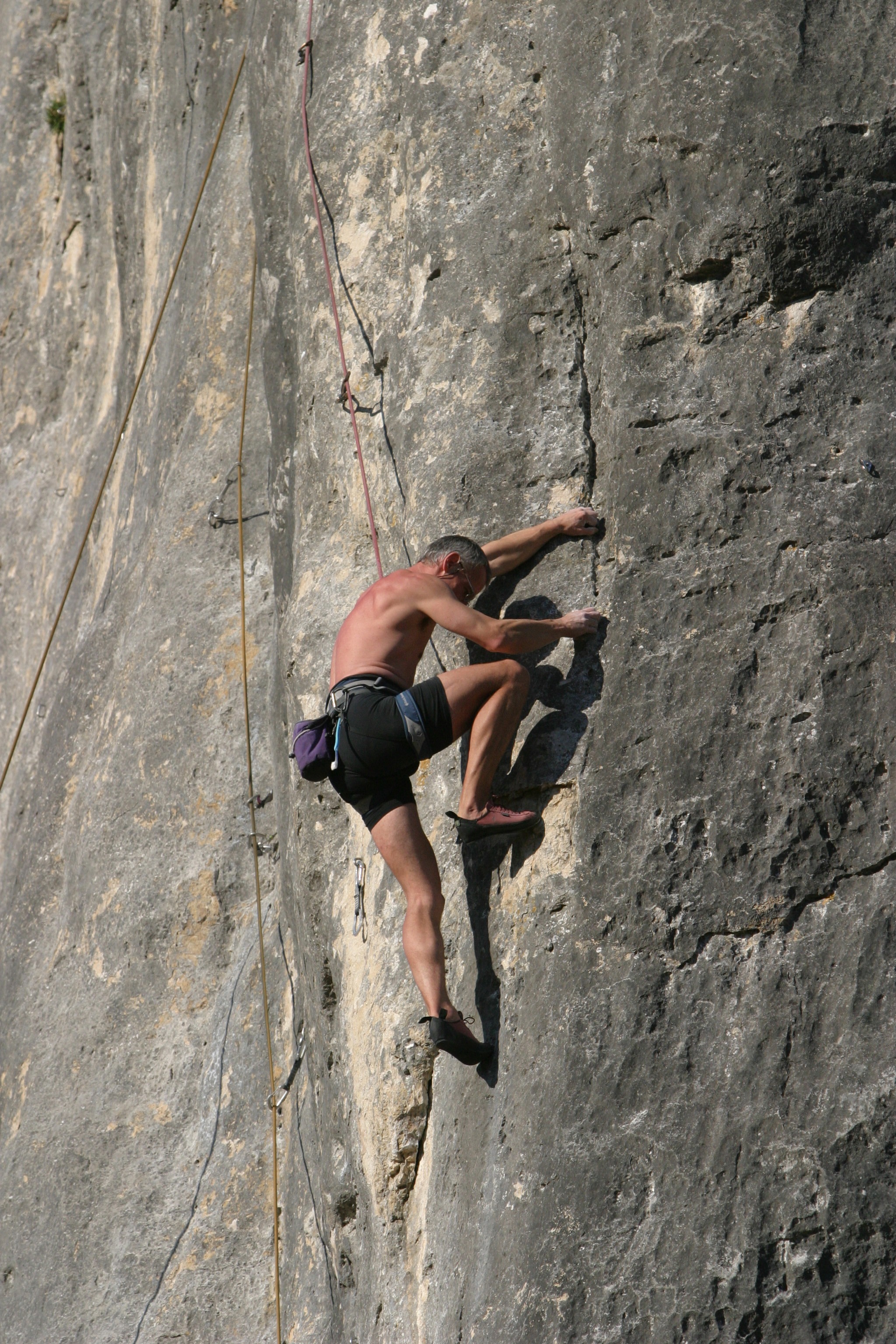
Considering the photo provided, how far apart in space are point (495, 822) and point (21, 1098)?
3.98 m

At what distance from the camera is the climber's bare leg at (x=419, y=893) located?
4.72m

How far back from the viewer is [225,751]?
737cm

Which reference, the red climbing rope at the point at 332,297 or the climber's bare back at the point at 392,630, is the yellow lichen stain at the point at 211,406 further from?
the climber's bare back at the point at 392,630

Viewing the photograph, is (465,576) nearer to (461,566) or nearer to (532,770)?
(461,566)

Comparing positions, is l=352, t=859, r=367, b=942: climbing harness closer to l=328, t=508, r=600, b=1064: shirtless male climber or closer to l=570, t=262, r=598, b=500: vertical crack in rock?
l=328, t=508, r=600, b=1064: shirtless male climber

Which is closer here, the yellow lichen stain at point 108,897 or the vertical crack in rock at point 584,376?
the vertical crack in rock at point 584,376

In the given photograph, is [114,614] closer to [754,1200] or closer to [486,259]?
[486,259]

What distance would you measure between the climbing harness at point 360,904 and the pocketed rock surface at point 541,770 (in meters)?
0.04

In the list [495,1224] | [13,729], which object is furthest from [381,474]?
[13,729]

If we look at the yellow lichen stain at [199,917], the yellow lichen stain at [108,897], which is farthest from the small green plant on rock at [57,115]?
the yellow lichen stain at [199,917]

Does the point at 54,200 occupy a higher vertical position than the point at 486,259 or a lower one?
higher

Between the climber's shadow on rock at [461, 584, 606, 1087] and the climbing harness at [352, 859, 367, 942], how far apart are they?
825 millimetres

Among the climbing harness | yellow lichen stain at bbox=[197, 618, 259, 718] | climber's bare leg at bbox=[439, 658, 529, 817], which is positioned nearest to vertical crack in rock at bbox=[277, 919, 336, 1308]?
the climbing harness

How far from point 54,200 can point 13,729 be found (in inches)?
167
